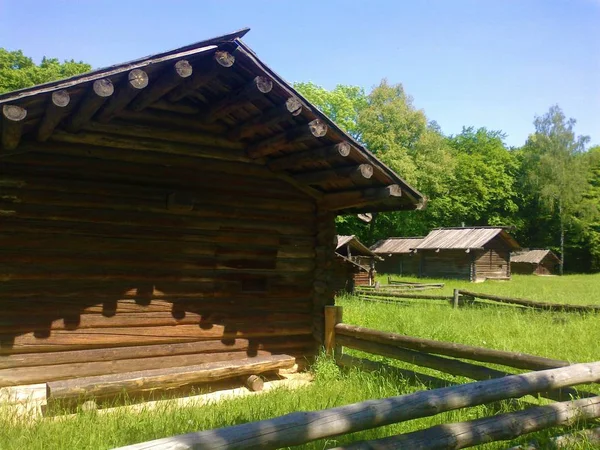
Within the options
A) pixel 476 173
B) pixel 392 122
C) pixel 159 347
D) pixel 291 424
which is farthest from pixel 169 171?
pixel 476 173

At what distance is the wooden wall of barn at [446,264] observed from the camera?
1658 inches

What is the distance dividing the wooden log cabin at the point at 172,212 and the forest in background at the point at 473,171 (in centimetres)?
3646

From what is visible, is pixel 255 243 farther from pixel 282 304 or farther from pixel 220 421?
pixel 220 421

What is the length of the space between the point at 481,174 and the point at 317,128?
6006 centimetres

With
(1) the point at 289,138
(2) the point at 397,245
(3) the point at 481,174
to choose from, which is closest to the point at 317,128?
(1) the point at 289,138

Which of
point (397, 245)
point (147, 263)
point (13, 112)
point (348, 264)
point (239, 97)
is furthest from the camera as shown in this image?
point (397, 245)

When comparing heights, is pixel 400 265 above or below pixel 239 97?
below

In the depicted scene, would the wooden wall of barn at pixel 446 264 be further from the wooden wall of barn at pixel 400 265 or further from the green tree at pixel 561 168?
the green tree at pixel 561 168

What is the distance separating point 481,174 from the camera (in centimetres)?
Answer: 6244

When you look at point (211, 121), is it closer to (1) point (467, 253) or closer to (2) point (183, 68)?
(2) point (183, 68)

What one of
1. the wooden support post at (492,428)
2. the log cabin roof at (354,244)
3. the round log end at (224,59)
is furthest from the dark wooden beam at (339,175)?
the log cabin roof at (354,244)

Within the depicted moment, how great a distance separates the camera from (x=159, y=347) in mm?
7430

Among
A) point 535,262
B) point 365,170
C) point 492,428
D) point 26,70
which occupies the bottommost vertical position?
point 492,428

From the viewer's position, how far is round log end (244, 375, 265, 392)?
750 centimetres
